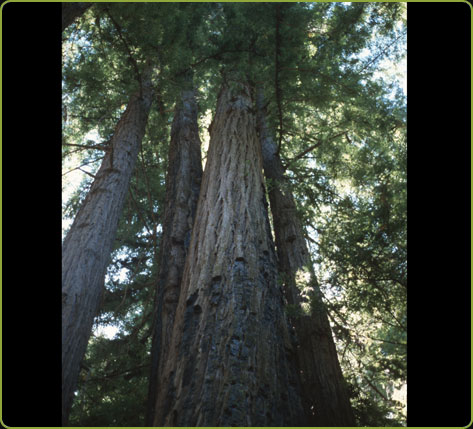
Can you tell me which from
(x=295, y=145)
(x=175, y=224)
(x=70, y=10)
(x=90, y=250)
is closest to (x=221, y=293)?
(x=90, y=250)

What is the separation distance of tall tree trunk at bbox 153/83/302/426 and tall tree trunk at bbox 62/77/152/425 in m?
1.30

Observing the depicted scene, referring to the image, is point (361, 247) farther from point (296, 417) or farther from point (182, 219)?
point (182, 219)

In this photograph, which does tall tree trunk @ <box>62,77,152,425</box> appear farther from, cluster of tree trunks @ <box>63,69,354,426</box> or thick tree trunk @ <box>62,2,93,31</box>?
thick tree trunk @ <box>62,2,93,31</box>

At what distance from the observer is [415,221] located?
223cm

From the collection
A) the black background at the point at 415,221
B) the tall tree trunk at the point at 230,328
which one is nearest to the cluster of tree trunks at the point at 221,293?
the tall tree trunk at the point at 230,328

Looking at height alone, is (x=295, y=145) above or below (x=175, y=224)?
above

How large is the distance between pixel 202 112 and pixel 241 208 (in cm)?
578

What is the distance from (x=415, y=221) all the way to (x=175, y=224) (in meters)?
3.73

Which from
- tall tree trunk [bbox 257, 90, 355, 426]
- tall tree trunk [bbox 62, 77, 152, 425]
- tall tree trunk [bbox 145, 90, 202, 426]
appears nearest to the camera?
tall tree trunk [bbox 257, 90, 355, 426]

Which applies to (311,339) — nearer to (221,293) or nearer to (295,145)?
(221,293)

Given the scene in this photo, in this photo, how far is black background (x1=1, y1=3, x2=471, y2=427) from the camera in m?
1.99

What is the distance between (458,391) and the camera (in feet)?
6.37

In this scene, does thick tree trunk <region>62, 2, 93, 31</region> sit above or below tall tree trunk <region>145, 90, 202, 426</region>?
above

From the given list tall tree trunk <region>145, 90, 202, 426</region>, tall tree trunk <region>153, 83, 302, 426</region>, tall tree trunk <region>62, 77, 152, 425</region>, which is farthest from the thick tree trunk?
tall tree trunk <region>145, 90, 202, 426</region>
